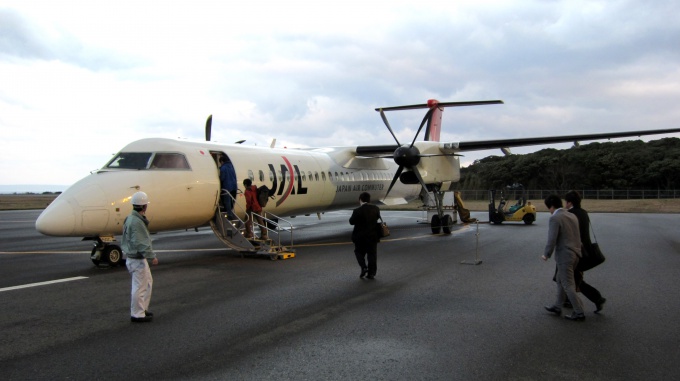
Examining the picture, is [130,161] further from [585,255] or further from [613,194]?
[613,194]

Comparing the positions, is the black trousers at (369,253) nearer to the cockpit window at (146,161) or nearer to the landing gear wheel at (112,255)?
the cockpit window at (146,161)

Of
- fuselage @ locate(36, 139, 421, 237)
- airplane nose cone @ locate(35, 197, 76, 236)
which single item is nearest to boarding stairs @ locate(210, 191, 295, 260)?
fuselage @ locate(36, 139, 421, 237)

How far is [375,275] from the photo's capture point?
930cm

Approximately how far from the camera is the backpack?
12742 mm

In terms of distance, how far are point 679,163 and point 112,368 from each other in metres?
63.0

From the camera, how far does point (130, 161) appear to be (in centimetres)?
1077

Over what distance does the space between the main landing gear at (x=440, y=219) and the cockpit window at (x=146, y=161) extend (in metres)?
9.98

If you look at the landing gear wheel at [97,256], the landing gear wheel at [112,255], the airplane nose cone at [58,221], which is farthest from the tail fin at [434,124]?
the airplane nose cone at [58,221]

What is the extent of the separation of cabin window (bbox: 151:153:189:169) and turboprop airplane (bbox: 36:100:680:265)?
0.02m

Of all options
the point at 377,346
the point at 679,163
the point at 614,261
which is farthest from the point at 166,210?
the point at 679,163

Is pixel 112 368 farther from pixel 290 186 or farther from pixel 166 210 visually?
pixel 290 186

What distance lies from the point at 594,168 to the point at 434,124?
45891 millimetres

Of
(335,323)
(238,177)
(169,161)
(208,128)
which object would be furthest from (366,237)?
(208,128)

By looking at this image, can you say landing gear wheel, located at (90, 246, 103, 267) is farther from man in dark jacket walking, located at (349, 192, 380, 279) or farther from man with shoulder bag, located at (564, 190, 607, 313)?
man with shoulder bag, located at (564, 190, 607, 313)
